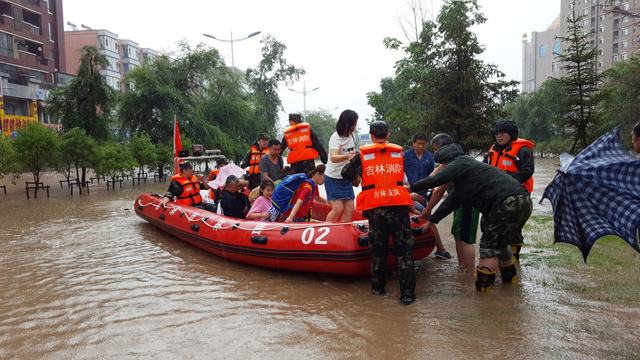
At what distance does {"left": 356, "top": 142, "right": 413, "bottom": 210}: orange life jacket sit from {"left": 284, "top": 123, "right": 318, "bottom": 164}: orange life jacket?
7.17 feet

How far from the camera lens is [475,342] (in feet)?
10.6

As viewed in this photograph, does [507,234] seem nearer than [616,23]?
Yes

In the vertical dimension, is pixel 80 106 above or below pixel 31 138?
above

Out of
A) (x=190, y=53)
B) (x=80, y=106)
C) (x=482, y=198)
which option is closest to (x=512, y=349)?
(x=482, y=198)

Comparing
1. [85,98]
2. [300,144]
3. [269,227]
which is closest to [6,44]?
[85,98]

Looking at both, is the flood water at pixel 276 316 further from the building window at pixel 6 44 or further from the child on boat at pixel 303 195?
the building window at pixel 6 44

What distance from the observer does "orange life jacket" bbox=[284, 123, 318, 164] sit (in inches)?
243

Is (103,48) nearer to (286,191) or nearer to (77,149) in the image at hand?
(77,149)

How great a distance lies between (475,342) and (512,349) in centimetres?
24

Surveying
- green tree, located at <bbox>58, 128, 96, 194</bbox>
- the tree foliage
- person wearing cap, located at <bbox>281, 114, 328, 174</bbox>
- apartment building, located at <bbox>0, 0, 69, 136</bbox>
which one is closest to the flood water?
person wearing cap, located at <bbox>281, 114, 328, 174</bbox>

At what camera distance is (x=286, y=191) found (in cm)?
551

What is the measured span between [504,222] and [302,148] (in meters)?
3.06

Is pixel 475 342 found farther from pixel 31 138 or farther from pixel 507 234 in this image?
pixel 31 138

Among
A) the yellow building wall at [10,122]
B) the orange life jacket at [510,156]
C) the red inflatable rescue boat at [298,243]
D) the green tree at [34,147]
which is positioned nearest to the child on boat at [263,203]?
the red inflatable rescue boat at [298,243]
